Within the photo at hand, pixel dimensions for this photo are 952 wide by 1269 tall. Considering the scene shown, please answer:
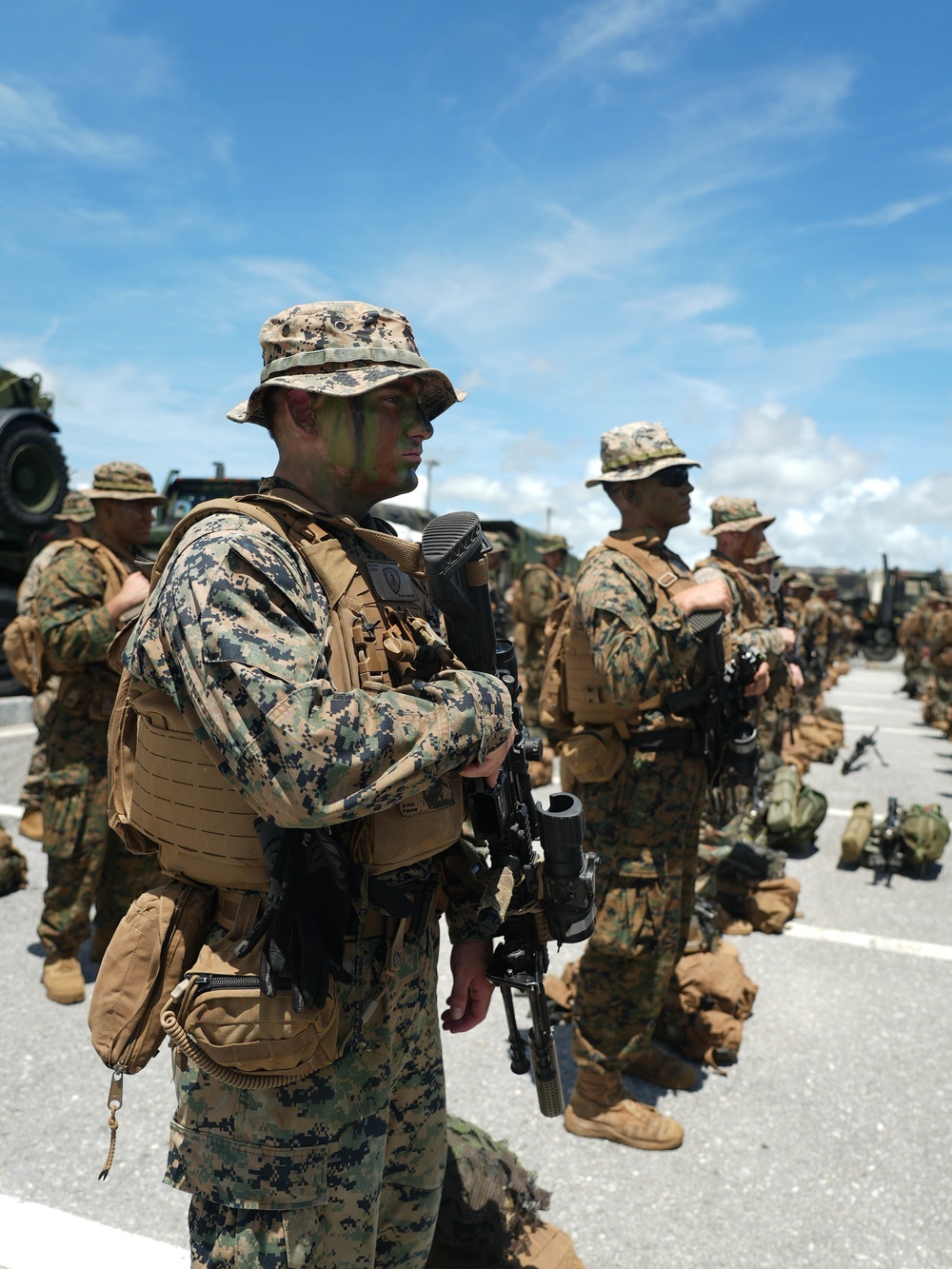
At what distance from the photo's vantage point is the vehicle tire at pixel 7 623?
1059 centimetres

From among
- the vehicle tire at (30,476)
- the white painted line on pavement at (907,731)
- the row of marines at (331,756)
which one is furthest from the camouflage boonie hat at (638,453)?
the white painted line on pavement at (907,731)

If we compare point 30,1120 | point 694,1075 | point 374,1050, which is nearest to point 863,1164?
point 694,1075

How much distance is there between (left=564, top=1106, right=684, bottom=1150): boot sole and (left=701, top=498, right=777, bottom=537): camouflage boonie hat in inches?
142

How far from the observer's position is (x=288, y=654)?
140 centimetres

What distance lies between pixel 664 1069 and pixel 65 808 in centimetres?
285

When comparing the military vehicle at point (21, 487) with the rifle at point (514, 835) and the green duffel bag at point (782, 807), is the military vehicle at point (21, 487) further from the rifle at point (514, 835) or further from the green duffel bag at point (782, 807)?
the rifle at point (514, 835)

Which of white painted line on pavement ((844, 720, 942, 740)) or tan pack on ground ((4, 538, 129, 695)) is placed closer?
tan pack on ground ((4, 538, 129, 695))

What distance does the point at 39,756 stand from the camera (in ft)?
19.5

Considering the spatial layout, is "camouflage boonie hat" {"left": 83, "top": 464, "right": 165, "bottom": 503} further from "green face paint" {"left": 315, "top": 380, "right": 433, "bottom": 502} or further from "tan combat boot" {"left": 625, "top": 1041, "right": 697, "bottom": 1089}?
"tan combat boot" {"left": 625, "top": 1041, "right": 697, "bottom": 1089}

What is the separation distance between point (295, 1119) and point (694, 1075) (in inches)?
104

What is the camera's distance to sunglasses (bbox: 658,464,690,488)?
136 inches

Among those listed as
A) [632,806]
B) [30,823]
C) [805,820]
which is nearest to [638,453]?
[632,806]

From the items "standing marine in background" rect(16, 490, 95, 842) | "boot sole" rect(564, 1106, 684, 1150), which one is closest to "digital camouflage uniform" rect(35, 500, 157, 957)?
"standing marine in background" rect(16, 490, 95, 842)

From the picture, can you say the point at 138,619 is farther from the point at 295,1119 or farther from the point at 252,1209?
the point at 252,1209
